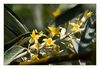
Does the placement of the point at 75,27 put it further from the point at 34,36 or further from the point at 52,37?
the point at 34,36

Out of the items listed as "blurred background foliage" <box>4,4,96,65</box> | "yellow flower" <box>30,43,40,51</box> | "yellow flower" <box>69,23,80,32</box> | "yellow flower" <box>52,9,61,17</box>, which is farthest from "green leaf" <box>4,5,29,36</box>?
"yellow flower" <box>69,23,80,32</box>

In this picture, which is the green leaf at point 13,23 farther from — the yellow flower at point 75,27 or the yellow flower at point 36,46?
the yellow flower at point 75,27

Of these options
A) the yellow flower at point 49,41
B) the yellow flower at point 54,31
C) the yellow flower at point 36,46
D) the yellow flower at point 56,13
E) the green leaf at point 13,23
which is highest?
the yellow flower at point 56,13

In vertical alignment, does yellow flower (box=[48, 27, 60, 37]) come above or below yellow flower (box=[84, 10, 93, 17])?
below

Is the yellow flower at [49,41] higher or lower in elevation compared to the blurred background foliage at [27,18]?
lower

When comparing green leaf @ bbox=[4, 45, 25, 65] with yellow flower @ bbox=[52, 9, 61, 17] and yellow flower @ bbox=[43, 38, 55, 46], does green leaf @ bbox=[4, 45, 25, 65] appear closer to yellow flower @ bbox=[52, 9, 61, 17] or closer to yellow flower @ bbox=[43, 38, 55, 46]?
yellow flower @ bbox=[43, 38, 55, 46]

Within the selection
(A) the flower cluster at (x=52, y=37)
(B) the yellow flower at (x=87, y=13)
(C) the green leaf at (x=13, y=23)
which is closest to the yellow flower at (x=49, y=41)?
(A) the flower cluster at (x=52, y=37)

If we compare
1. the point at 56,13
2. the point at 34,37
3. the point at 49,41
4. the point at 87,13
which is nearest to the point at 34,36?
the point at 34,37

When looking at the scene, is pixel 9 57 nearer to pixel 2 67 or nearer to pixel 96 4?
pixel 2 67
